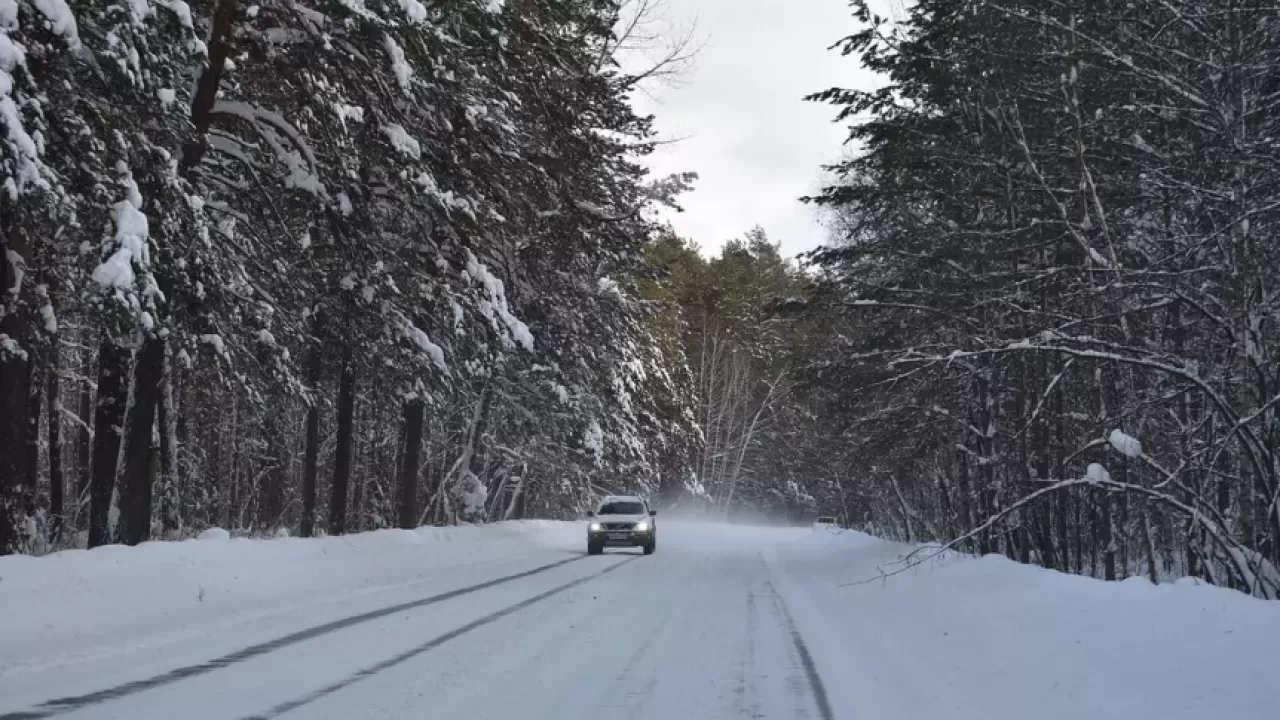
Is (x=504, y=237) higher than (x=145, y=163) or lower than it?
higher

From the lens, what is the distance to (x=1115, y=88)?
508 inches

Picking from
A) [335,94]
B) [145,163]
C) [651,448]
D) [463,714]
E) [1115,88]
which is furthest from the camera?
[651,448]

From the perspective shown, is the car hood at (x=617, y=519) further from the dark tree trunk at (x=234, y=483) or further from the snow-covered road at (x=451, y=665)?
the dark tree trunk at (x=234, y=483)

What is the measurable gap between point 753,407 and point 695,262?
13291mm

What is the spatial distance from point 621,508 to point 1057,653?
69.8 ft

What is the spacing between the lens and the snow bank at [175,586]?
8.99 metres

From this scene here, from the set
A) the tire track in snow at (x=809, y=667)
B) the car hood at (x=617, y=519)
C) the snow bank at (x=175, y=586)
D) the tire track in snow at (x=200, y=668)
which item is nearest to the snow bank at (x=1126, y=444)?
the tire track in snow at (x=809, y=667)

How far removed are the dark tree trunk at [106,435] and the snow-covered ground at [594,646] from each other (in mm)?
1673

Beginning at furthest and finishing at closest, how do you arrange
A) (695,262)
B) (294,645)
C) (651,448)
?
(695,262)
(651,448)
(294,645)

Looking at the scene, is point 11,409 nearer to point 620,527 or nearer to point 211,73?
point 211,73

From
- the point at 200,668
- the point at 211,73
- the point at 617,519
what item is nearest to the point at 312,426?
the point at 617,519

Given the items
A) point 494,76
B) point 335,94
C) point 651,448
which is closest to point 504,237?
point 494,76

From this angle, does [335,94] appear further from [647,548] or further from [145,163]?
[647,548]

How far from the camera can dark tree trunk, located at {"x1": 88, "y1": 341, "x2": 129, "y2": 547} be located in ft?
46.1
